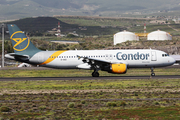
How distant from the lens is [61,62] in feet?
156

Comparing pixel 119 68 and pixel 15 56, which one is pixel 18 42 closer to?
pixel 15 56

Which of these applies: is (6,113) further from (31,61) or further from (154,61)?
(154,61)

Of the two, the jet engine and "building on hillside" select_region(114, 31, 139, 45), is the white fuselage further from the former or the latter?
"building on hillside" select_region(114, 31, 139, 45)

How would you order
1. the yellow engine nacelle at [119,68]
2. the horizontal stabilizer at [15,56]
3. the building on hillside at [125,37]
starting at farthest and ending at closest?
the building on hillside at [125,37], the horizontal stabilizer at [15,56], the yellow engine nacelle at [119,68]

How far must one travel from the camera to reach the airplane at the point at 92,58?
45781 millimetres

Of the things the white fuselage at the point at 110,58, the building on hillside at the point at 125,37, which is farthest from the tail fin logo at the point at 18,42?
the building on hillside at the point at 125,37

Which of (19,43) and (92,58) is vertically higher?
(19,43)

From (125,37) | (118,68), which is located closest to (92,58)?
(118,68)

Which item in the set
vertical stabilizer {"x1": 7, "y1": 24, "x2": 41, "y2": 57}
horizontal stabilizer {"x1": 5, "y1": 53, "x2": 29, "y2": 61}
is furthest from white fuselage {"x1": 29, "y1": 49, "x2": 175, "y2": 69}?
vertical stabilizer {"x1": 7, "y1": 24, "x2": 41, "y2": 57}

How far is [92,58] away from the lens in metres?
46.7

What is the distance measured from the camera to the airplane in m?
45.8

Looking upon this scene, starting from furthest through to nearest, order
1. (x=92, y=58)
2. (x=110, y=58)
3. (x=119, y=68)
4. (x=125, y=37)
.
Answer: (x=125, y=37)
(x=92, y=58)
(x=110, y=58)
(x=119, y=68)

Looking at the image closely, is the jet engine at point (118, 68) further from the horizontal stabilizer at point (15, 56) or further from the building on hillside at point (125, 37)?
the building on hillside at point (125, 37)

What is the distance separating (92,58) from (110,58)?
111 inches
